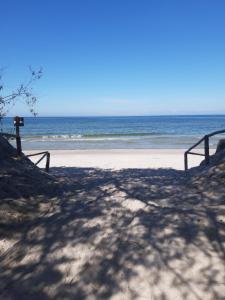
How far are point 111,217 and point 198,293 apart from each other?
216 centimetres

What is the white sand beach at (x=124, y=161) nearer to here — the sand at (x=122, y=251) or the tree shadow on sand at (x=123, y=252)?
the sand at (x=122, y=251)

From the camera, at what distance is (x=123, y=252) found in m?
4.79

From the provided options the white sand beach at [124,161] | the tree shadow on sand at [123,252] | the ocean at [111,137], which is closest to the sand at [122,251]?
the tree shadow on sand at [123,252]

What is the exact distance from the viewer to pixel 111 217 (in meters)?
5.93

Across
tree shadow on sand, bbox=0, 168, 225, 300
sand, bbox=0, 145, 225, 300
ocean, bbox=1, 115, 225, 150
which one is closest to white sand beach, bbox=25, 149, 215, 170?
ocean, bbox=1, 115, 225, 150

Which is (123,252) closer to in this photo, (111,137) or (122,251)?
(122,251)

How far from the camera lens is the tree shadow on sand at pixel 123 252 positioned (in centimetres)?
417

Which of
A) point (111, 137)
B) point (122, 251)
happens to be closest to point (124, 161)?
point (122, 251)

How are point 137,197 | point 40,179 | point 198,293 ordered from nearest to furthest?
point 198,293, point 137,197, point 40,179

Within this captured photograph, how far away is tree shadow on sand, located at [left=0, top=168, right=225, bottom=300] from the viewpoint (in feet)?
13.7

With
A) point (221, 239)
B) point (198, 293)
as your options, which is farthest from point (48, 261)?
point (221, 239)

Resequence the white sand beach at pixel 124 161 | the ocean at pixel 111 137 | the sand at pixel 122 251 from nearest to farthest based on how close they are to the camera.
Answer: the sand at pixel 122 251
the white sand beach at pixel 124 161
the ocean at pixel 111 137

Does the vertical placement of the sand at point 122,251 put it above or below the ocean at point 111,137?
above

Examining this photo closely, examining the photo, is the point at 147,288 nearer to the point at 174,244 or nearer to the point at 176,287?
the point at 176,287
